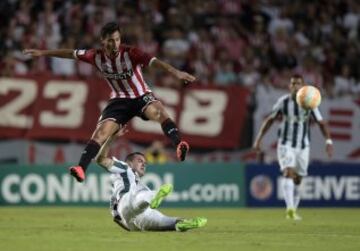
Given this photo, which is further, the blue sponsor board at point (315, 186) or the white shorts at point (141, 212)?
the blue sponsor board at point (315, 186)

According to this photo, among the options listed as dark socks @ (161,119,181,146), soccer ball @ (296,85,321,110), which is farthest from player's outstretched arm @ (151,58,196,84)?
soccer ball @ (296,85,321,110)

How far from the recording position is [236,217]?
1587 cm

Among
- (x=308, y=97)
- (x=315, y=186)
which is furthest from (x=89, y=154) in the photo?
(x=315, y=186)

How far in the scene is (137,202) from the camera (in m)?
11.0

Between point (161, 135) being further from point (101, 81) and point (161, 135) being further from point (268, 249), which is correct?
point (268, 249)

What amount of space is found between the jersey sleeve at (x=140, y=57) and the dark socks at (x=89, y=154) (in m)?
1.13

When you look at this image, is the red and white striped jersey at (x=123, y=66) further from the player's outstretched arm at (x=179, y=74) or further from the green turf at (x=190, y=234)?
the green turf at (x=190, y=234)

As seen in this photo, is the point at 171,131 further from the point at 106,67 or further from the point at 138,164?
the point at 106,67

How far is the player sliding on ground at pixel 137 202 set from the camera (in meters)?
10.9

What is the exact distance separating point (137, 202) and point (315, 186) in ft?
31.2

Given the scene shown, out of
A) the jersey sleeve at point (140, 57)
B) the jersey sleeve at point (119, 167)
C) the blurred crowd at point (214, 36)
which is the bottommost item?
the jersey sleeve at point (119, 167)

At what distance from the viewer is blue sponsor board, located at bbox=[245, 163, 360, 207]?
19.8 meters

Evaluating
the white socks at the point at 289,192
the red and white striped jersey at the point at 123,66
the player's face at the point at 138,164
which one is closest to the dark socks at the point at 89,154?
the player's face at the point at 138,164

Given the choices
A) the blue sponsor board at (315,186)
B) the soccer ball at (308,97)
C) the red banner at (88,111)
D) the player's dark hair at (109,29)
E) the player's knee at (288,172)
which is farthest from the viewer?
Result: the blue sponsor board at (315,186)
